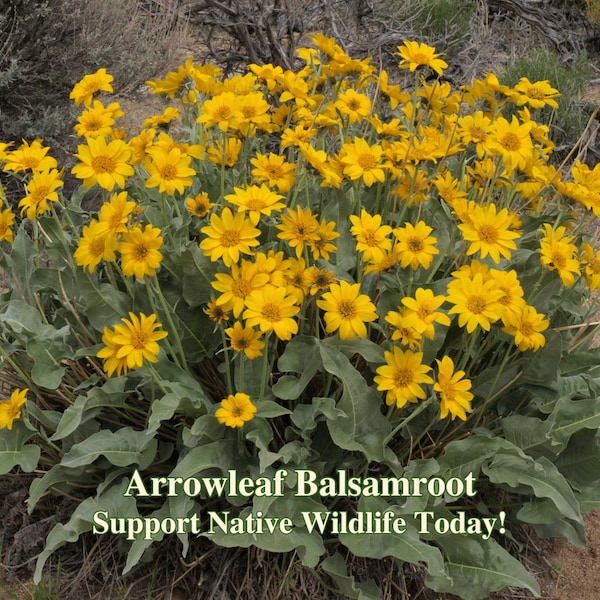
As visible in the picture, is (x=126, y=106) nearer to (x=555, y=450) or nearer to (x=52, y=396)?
(x=52, y=396)

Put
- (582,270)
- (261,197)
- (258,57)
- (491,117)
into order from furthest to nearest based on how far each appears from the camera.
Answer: (258,57) → (491,117) → (582,270) → (261,197)

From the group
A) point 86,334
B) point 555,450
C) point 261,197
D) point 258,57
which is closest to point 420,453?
point 555,450

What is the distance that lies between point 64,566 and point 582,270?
1795 mm

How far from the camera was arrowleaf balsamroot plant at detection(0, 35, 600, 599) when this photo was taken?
176 centimetres

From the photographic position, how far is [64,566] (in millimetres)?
2160

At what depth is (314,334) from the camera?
214 centimetres

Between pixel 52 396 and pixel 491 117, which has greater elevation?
pixel 491 117

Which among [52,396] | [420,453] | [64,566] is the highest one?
[52,396]

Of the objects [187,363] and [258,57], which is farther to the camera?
[258,57]

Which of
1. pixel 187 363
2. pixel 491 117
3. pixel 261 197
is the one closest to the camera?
pixel 261 197

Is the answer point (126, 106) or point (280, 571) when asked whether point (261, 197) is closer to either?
point (280, 571)

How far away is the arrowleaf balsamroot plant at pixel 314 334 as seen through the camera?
5.77 ft

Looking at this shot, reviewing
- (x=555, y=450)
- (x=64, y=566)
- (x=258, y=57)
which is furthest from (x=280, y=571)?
(x=258, y=57)

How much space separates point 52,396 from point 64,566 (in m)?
0.53
